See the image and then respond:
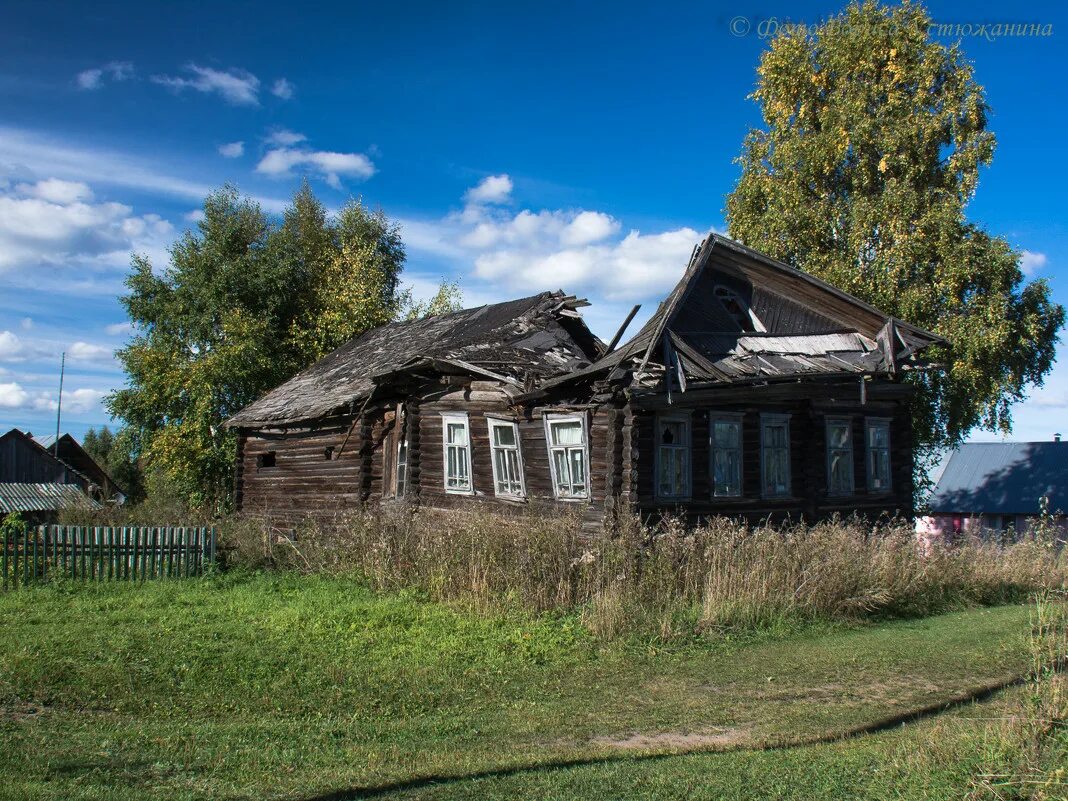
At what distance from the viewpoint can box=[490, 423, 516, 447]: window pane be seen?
18125 millimetres

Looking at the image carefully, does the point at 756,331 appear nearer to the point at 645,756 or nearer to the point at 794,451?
the point at 794,451

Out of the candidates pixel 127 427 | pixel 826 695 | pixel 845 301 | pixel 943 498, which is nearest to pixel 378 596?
pixel 826 695

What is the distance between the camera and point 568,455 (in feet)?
54.7

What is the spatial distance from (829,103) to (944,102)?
3121mm

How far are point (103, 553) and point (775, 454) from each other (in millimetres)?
12328

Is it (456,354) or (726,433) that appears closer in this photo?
(726,433)

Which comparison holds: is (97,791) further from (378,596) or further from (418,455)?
(418,455)

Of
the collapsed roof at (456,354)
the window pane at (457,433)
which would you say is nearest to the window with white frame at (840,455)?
the collapsed roof at (456,354)

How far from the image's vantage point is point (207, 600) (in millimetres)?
13016

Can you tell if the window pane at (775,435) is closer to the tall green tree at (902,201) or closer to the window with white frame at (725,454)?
the window with white frame at (725,454)

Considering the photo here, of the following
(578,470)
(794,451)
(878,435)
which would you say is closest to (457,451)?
(578,470)

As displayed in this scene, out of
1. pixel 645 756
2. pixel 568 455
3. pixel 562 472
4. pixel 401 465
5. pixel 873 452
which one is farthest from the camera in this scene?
pixel 401 465

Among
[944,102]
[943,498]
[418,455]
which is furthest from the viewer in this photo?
[943,498]

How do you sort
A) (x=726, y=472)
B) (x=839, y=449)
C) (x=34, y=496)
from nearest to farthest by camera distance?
1. (x=726, y=472)
2. (x=839, y=449)
3. (x=34, y=496)
